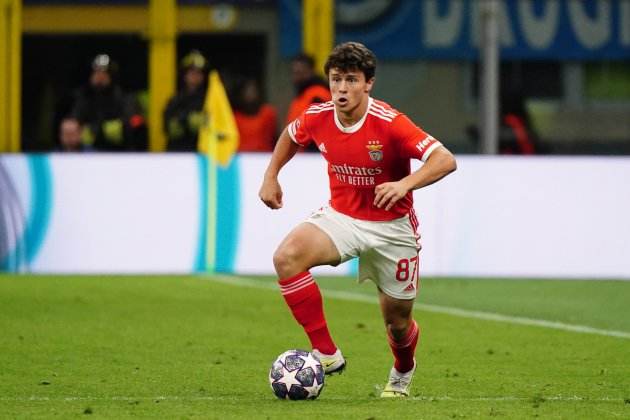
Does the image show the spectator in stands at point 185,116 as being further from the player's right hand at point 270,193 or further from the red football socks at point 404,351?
the red football socks at point 404,351

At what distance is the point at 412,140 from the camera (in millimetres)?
8242

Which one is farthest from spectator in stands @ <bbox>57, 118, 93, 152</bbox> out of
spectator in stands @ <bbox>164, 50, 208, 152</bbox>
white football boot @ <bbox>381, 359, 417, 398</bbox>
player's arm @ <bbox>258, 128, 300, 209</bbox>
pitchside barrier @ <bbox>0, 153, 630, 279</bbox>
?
white football boot @ <bbox>381, 359, 417, 398</bbox>

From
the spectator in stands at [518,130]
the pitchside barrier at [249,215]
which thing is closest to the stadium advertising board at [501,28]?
the spectator in stands at [518,130]

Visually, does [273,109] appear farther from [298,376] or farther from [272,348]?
[298,376]

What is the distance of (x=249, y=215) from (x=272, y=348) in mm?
5514

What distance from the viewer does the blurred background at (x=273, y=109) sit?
634 inches

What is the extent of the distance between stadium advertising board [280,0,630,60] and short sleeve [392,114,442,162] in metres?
16.7

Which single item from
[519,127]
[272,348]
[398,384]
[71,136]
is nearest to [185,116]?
[71,136]

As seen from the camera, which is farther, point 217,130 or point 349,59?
point 217,130

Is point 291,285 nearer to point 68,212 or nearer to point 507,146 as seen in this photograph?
point 68,212

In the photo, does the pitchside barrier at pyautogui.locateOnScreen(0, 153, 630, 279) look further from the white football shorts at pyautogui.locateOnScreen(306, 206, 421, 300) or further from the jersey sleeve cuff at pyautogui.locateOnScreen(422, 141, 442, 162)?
the jersey sleeve cuff at pyautogui.locateOnScreen(422, 141, 442, 162)

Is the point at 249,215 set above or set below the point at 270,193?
below

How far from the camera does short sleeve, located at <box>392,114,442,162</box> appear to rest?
8.16m

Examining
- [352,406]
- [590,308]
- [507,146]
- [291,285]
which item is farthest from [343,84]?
[507,146]
